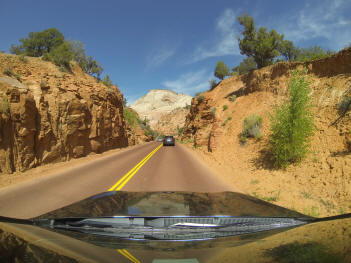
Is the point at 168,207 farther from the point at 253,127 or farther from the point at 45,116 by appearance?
the point at 45,116

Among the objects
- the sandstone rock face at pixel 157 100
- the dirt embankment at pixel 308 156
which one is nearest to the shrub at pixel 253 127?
the dirt embankment at pixel 308 156

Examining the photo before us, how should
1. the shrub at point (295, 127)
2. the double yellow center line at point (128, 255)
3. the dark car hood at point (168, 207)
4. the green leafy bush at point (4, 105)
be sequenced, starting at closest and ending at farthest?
the double yellow center line at point (128, 255) → the dark car hood at point (168, 207) → the shrub at point (295, 127) → the green leafy bush at point (4, 105)

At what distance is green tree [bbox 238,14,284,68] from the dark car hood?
2137cm

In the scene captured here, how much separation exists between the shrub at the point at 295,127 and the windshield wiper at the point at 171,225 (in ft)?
22.4

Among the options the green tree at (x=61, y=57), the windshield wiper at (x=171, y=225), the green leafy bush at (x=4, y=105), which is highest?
the green tree at (x=61, y=57)

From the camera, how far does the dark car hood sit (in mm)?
2412

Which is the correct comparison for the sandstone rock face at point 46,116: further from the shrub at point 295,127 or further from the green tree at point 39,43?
the shrub at point 295,127

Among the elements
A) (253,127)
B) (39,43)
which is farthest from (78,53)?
(253,127)

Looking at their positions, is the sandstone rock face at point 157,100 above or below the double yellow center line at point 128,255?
above

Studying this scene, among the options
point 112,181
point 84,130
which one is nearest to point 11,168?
point 112,181

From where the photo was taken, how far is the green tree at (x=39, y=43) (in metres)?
22.5

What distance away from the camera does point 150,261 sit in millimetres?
1523

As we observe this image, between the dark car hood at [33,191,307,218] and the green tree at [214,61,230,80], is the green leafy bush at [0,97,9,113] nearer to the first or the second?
the dark car hood at [33,191,307,218]

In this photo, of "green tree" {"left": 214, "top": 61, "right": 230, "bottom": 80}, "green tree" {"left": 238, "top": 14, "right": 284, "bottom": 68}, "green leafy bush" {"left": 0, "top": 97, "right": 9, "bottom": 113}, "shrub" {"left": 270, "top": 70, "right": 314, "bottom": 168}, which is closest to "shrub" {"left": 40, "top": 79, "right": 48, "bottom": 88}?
"green leafy bush" {"left": 0, "top": 97, "right": 9, "bottom": 113}
